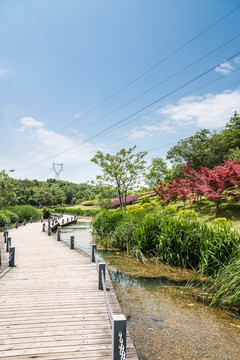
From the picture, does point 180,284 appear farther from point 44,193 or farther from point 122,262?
point 44,193

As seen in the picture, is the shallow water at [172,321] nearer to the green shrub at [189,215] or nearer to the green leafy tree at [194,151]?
the green shrub at [189,215]

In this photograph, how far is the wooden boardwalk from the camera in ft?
10.9

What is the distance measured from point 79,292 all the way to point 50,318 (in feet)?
4.62

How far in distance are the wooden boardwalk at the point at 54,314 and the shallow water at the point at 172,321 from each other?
0.76 m

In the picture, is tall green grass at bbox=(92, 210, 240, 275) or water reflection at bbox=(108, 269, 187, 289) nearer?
water reflection at bbox=(108, 269, 187, 289)

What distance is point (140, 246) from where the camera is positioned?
10219 millimetres

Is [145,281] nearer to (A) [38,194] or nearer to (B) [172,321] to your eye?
(B) [172,321]

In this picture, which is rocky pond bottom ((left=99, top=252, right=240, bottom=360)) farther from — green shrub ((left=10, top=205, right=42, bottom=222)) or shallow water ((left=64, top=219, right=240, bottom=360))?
green shrub ((left=10, top=205, right=42, bottom=222))

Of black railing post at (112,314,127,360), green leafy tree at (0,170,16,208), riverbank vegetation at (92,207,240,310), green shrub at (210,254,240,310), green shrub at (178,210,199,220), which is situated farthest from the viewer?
green leafy tree at (0,170,16,208)

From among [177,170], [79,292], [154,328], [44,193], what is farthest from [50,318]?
[44,193]

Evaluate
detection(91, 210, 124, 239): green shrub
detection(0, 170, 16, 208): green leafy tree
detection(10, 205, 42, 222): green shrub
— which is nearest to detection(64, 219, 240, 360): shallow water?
detection(91, 210, 124, 239): green shrub

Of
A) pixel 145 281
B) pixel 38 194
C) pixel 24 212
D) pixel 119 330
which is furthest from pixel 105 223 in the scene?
pixel 38 194

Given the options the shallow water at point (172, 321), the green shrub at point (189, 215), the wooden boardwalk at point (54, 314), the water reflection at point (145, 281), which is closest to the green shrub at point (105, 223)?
the green shrub at point (189, 215)

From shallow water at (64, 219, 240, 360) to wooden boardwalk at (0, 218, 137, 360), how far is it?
763 millimetres
